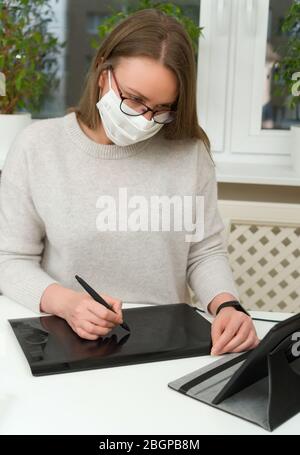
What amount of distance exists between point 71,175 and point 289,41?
1.14 metres

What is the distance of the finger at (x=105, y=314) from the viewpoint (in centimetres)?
103

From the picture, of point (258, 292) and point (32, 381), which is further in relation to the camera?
point (258, 292)

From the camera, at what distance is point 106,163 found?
4.60 ft

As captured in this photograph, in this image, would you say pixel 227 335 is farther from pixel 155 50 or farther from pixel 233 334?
pixel 155 50

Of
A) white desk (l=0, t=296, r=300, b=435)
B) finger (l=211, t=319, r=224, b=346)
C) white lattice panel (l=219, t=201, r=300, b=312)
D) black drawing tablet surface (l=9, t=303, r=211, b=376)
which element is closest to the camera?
white desk (l=0, t=296, r=300, b=435)

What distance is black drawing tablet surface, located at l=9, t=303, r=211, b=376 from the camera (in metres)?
0.95

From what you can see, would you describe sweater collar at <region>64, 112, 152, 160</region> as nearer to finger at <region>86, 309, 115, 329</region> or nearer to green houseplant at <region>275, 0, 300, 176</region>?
finger at <region>86, 309, 115, 329</region>

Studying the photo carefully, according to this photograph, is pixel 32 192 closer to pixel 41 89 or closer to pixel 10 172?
pixel 10 172

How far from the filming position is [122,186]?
1.40 m

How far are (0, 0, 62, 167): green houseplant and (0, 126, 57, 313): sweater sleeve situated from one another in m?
0.63

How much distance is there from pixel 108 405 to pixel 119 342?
0.20 m

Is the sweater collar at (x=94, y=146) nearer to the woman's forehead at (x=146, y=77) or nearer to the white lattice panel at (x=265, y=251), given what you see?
the woman's forehead at (x=146, y=77)

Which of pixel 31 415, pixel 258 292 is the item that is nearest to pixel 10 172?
pixel 31 415


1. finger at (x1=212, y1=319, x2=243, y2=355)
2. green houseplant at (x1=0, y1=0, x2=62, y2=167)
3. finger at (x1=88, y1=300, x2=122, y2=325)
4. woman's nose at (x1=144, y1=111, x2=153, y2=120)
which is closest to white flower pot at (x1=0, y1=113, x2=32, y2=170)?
green houseplant at (x1=0, y1=0, x2=62, y2=167)
